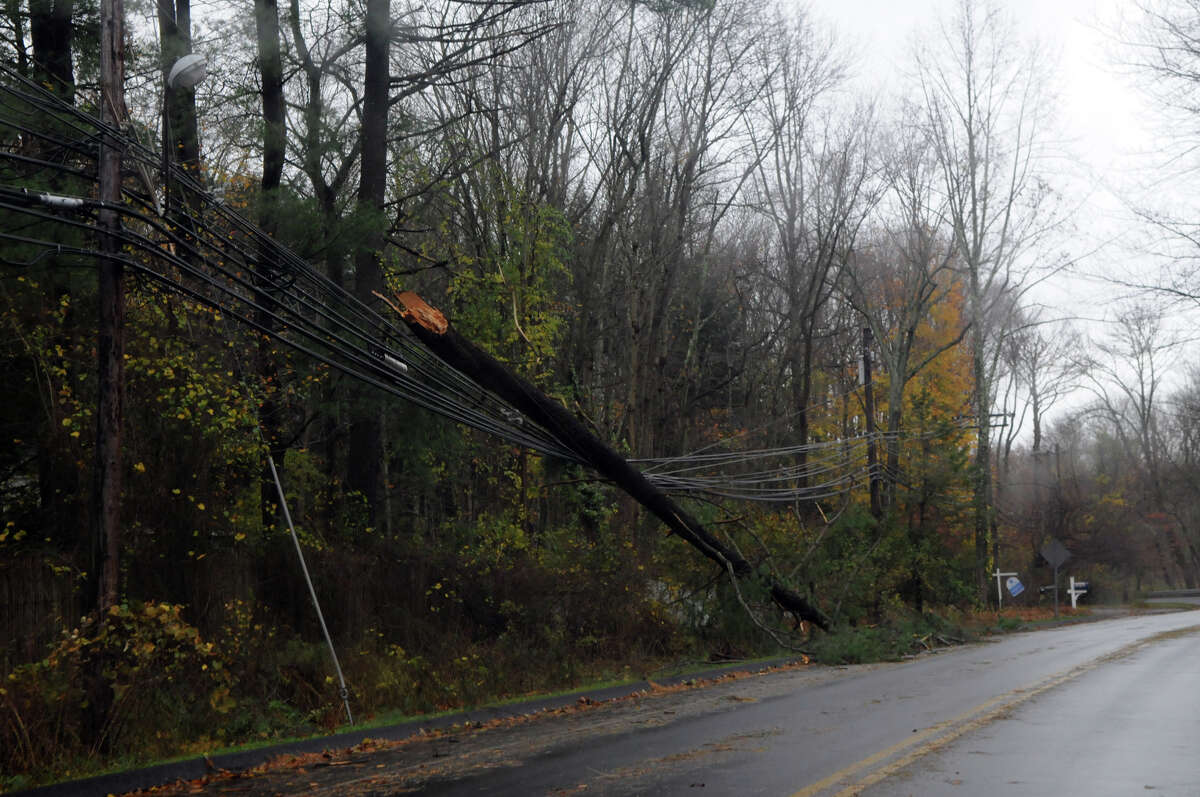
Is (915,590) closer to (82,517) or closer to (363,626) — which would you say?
(363,626)

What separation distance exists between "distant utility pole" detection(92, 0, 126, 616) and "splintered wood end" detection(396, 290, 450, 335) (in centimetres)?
302

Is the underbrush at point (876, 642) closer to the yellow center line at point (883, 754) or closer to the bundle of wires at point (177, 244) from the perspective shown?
the bundle of wires at point (177, 244)

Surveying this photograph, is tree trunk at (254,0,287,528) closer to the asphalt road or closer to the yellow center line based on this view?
the asphalt road

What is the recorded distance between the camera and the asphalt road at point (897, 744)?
7094 mm

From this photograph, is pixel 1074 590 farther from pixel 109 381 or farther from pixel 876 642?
pixel 109 381

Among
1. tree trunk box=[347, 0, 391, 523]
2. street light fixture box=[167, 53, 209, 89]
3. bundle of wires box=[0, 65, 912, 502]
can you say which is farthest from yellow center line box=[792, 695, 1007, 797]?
tree trunk box=[347, 0, 391, 523]

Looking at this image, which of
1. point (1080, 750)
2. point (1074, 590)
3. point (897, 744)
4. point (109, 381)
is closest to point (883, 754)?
point (897, 744)

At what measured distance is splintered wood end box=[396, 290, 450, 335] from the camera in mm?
11688

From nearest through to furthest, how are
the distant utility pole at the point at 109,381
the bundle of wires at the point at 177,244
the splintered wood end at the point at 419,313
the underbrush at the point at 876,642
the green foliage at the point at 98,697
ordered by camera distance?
the green foliage at the point at 98,697
the distant utility pole at the point at 109,381
the bundle of wires at the point at 177,244
the splintered wood end at the point at 419,313
the underbrush at the point at 876,642

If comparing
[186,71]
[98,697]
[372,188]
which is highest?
[372,188]

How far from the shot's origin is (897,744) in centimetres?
852

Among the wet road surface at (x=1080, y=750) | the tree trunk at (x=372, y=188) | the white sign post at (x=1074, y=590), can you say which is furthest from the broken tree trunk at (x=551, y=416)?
the white sign post at (x=1074, y=590)

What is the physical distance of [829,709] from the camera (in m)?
11.1

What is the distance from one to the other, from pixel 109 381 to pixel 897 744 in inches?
305
